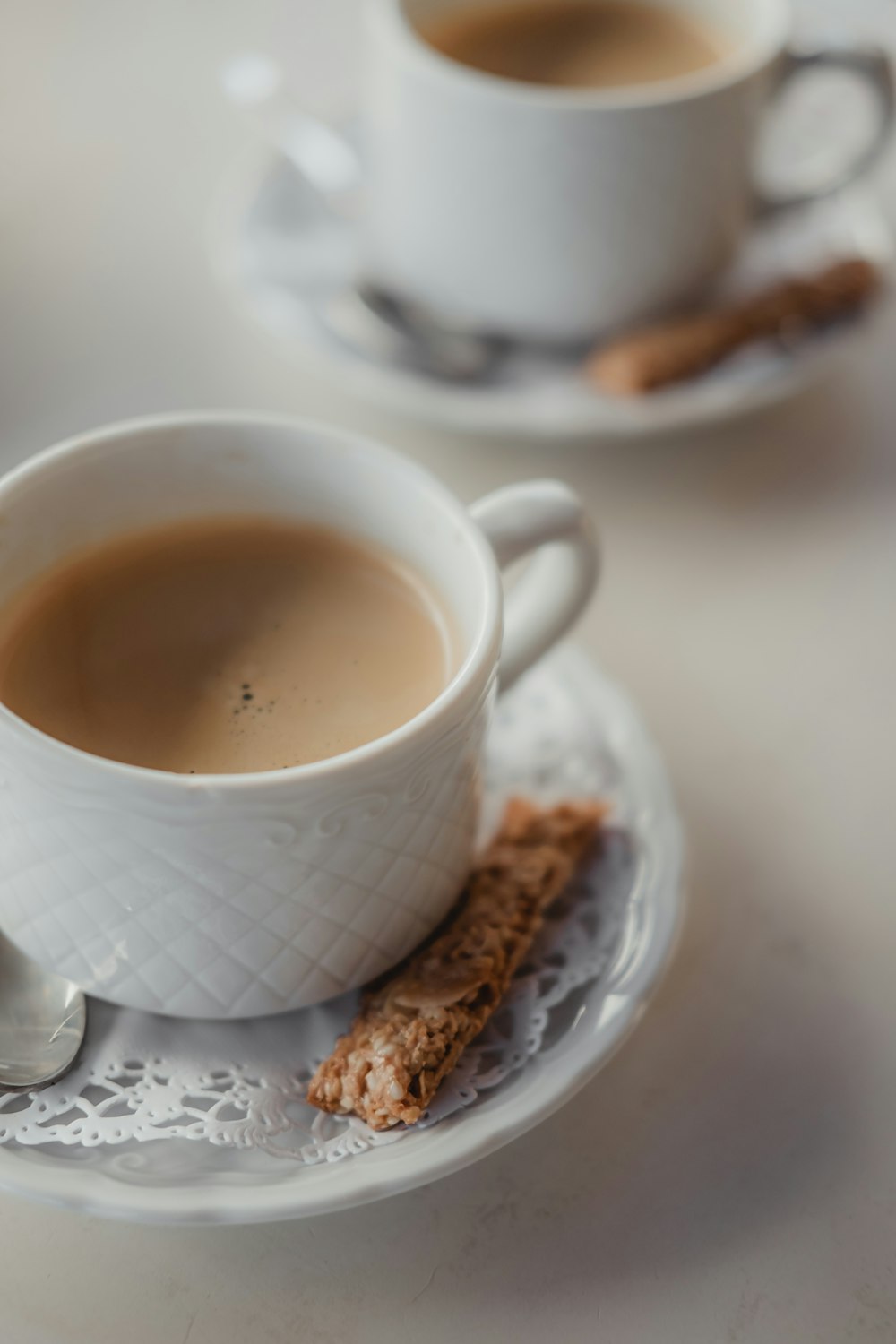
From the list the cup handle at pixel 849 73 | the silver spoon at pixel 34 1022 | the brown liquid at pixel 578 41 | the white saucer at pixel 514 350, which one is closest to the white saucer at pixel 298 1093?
the silver spoon at pixel 34 1022

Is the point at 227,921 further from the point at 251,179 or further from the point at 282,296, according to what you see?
the point at 251,179

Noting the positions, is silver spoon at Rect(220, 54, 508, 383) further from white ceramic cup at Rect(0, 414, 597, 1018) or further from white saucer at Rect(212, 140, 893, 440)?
white ceramic cup at Rect(0, 414, 597, 1018)

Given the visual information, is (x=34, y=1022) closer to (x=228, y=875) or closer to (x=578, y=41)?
(x=228, y=875)

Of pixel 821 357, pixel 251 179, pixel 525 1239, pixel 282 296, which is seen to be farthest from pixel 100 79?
pixel 525 1239

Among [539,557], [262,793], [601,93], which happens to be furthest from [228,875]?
[601,93]

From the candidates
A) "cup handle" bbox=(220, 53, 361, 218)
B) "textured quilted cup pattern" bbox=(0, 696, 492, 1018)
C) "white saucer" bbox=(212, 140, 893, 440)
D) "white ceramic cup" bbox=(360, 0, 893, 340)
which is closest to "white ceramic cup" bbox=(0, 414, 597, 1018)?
"textured quilted cup pattern" bbox=(0, 696, 492, 1018)
